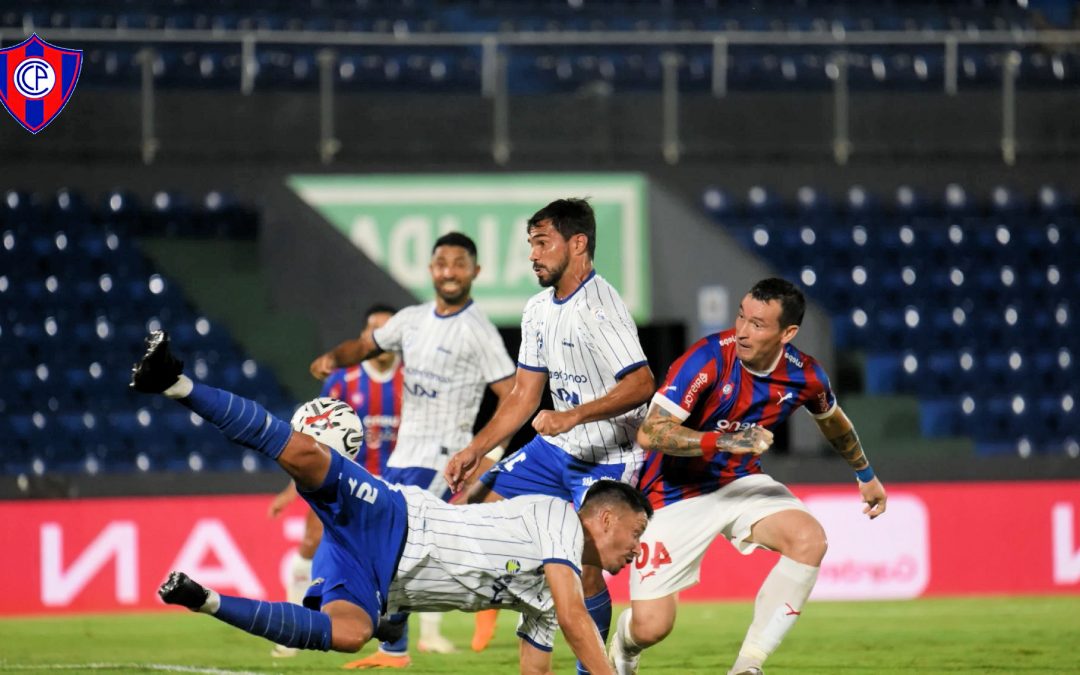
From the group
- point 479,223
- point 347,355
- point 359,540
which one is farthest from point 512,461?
point 479,223

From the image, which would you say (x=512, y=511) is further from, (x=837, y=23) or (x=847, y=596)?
(x=837, y=23)

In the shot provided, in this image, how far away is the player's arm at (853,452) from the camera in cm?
661

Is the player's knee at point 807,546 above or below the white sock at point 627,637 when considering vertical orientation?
above

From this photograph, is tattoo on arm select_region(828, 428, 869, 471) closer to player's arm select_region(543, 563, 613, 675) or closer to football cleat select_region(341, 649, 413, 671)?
player's arm select_region(543, 563, 613, 675)

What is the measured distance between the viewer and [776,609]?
6262 mm

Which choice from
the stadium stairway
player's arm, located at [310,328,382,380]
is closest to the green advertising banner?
the stadium stairway

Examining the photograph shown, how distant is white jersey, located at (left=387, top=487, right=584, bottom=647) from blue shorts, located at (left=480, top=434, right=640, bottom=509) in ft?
2.39

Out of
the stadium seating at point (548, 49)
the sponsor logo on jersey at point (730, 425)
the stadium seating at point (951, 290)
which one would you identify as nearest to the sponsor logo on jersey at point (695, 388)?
the sponsor logo on jersey at point (730, 425)

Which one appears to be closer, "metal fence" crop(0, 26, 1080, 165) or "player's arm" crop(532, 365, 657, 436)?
"player's arm" crop(532, 365, 657, 436)

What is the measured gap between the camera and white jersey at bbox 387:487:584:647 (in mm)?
5492

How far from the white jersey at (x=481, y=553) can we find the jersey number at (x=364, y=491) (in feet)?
0.68

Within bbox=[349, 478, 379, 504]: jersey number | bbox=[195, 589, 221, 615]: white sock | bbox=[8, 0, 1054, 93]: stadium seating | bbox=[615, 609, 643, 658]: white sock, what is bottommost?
bbox=[615, 609, 643, 658]: white sock

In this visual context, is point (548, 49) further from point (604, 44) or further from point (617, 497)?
point (617, 497)

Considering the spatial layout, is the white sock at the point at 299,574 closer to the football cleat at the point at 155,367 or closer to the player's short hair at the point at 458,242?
the player's short hair at the point at 458,242
